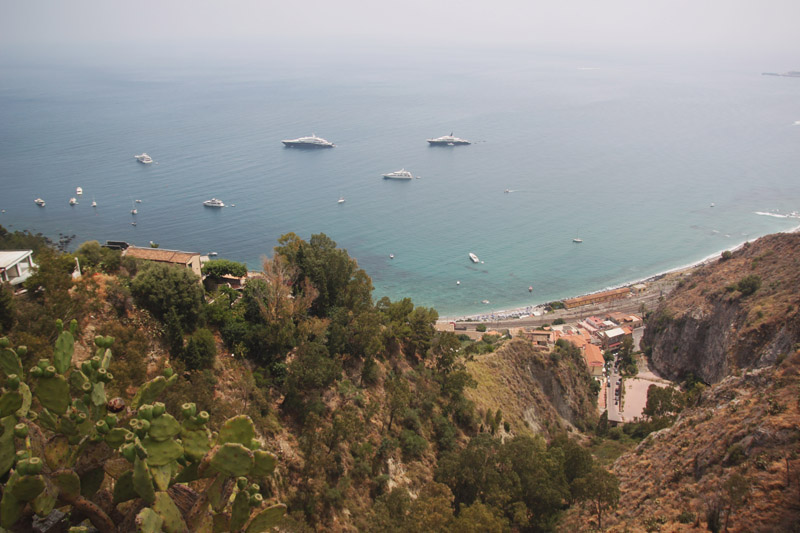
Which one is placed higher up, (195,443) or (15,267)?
(195,443)

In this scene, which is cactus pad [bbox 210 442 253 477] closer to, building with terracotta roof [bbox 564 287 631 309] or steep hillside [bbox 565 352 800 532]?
steep hillside [bbox 565 352 800 532]

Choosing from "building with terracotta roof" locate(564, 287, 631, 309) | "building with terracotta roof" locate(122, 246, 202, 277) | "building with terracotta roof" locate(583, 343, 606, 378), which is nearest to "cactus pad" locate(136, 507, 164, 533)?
"building with terracotta roof" locate(122, 246, 202, 277)

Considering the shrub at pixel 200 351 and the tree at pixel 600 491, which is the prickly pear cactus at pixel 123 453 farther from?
the tree at pixel 600 491

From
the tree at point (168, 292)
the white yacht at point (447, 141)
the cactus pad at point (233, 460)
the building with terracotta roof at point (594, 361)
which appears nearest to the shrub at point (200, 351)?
the tree at point (168, 292)

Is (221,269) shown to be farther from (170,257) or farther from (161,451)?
(161,451)

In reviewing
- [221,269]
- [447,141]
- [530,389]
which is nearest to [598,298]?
[530,389]

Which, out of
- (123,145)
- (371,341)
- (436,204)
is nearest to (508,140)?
(436,204)
